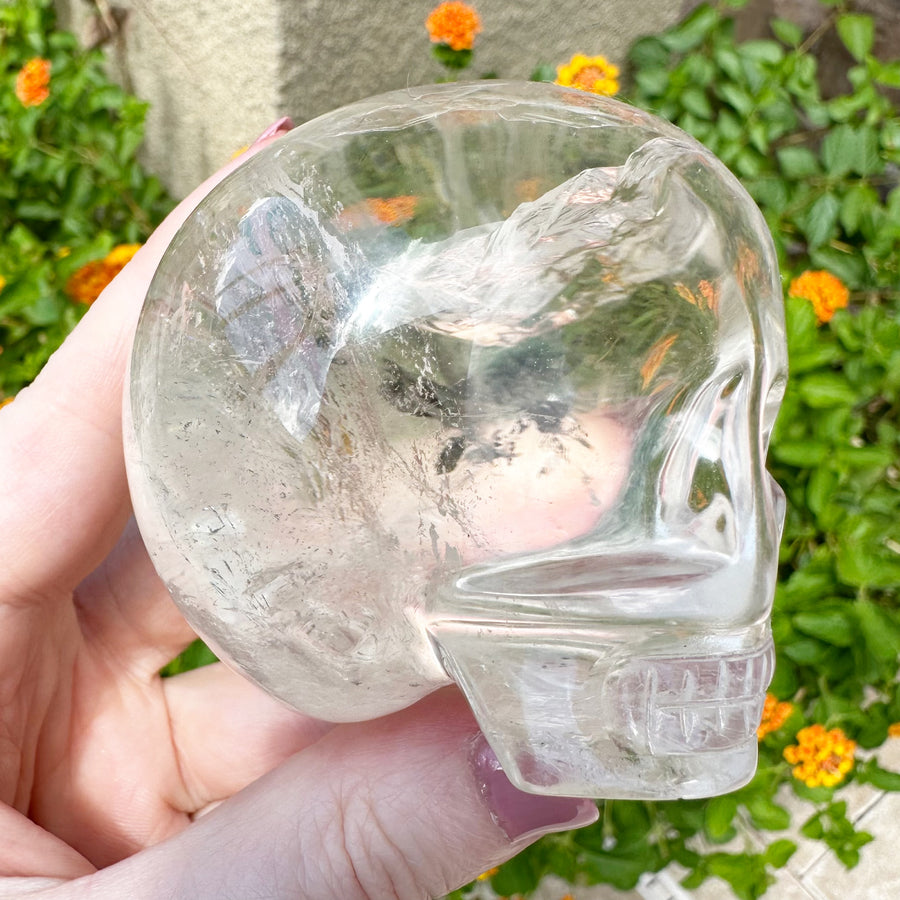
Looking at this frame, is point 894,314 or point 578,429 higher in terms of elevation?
point 578,429

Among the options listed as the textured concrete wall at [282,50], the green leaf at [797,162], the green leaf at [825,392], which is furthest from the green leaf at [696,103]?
the green leaf at [825,392]

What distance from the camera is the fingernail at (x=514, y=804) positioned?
0.56 m

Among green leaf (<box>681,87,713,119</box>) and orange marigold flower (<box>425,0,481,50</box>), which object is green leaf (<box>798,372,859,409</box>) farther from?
orange marigold flower (<box>425,0,481,50</box>)

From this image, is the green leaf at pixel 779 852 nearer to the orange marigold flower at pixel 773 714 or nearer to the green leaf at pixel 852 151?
the orange marigold flower at pixel 773 714

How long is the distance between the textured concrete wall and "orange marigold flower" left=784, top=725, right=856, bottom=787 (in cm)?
90

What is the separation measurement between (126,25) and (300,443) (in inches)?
44.9

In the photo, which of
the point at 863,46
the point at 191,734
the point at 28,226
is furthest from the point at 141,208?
the point at 863,46

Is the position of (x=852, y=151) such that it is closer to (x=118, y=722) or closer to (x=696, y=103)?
(x=696, y=103)

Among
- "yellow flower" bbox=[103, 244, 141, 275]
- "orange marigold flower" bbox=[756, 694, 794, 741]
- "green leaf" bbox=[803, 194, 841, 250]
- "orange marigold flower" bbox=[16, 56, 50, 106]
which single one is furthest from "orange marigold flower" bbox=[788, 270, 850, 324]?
"orange marigold flower" bbox=[16, 56, 50, 106]

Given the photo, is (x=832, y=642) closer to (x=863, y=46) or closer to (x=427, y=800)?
(x=427, y=800)

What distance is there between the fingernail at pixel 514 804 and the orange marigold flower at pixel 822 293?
2.00 ft

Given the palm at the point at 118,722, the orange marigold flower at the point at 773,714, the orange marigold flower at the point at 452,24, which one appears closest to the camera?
the palm at the point at 118,722

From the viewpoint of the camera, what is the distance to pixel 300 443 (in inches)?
16.8

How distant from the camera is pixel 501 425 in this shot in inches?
16.4
